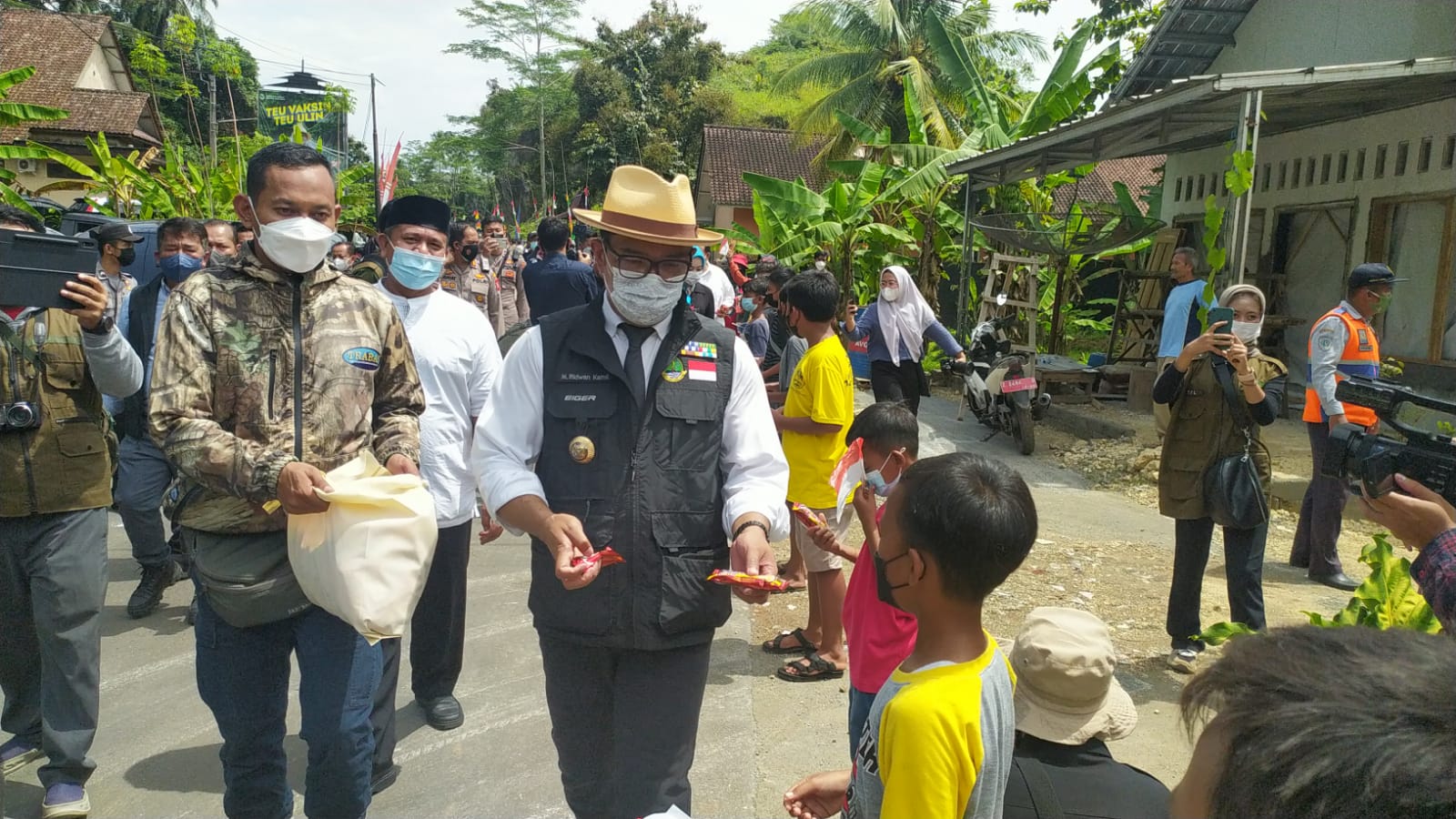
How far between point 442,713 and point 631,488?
7.15 feet

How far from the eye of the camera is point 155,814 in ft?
11.3

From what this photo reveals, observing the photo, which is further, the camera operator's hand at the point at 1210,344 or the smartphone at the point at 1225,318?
the smartphone at the point at 1225,318

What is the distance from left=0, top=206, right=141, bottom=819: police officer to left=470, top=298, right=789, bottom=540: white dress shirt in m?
1.44

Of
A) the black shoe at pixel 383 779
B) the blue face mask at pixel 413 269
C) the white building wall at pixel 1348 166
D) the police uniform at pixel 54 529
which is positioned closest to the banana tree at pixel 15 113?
the police uniform at pixel 54 529

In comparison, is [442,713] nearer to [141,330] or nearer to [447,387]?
[447,387]

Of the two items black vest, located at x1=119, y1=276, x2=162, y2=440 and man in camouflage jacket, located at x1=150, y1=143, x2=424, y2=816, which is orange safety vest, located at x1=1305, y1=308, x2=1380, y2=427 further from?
black vest, located at x1=119, y1=276, x2=162, y2=440

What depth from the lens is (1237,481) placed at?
173 inches

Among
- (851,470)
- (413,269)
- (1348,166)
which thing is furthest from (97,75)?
(851,470)

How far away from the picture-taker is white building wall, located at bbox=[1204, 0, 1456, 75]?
9758 mm

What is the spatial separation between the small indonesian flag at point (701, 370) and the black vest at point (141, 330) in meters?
3.50

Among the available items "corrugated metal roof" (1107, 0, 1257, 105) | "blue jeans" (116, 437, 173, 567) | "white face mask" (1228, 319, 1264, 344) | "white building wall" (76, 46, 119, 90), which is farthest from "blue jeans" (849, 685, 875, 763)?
"white building wall" (76, 46, 119, 90)

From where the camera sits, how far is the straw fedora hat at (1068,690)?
2064 millimetres

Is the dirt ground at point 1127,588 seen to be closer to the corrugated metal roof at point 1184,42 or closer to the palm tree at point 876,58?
the corrugated metal roof at point 1184,42

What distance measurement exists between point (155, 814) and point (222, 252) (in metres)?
3.31
